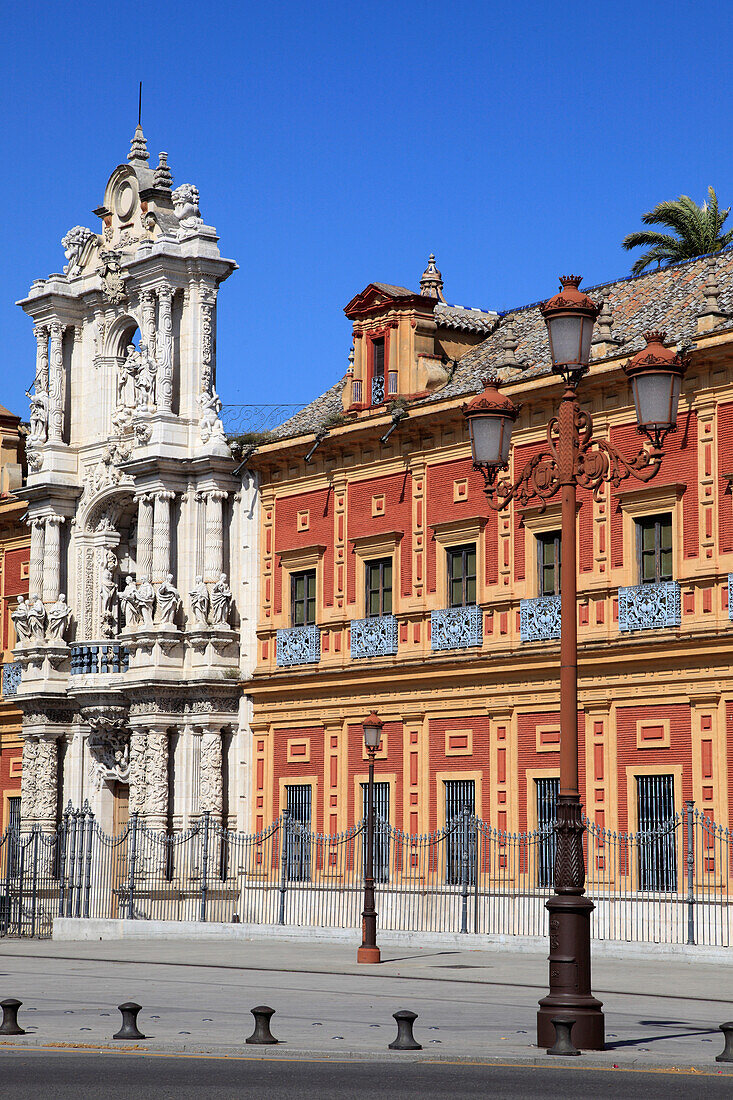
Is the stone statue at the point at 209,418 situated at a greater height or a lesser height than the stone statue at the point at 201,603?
greater

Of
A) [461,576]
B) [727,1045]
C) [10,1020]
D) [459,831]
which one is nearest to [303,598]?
[461,576]

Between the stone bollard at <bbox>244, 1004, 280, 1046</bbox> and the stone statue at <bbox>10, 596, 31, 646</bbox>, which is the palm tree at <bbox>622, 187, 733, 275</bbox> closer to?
the stone statue at <bbox>10, 596, 31, 646</bbox>

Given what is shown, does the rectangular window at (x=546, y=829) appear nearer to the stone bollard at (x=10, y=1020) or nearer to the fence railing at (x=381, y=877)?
the fence railing at (x=381, y=877)

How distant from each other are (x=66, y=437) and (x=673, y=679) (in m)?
18.0

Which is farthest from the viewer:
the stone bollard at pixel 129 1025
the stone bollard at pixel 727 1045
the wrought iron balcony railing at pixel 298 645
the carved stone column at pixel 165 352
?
the carved stone column at pixel 165 352

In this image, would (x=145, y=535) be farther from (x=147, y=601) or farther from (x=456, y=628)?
(x=456, y=628)

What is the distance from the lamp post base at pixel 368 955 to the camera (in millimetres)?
25453

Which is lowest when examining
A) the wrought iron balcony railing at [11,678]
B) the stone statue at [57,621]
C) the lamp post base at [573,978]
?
the lamp post base at [573,978]

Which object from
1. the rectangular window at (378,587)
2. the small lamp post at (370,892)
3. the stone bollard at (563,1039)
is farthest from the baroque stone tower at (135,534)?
the stone bollard at (563,1039)

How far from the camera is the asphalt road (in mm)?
12078

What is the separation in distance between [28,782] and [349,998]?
22.1 m

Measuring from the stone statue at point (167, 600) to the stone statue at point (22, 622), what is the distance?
4.90m

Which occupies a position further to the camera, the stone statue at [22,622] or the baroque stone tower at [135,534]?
the stone statue at [22,622]

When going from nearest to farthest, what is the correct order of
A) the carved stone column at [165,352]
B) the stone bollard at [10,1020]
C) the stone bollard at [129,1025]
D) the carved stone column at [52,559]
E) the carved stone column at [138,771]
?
the stone bollard at [129,1025]
the stone bollard at [10,1020]
the carved stone column at [138,771]
the carved stone column at [165,352]
the carved stone column at [52,559]
